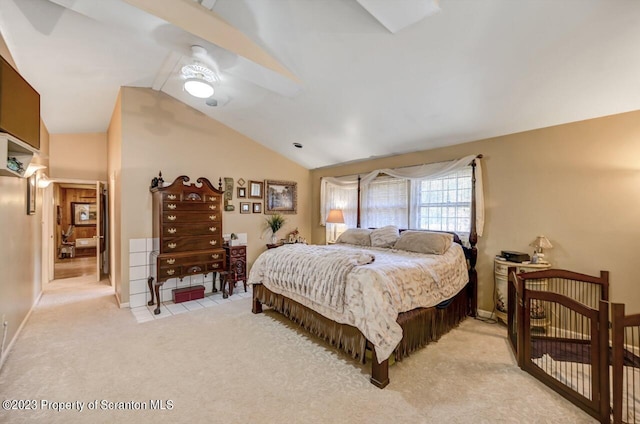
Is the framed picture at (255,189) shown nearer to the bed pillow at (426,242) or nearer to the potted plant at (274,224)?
the potted plant at (274,224)

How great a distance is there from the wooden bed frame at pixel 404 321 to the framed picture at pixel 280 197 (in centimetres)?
218

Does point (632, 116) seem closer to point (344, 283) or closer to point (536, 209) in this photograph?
point (536, 209)

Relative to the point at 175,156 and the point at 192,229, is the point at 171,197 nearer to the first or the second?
the point at 192,229

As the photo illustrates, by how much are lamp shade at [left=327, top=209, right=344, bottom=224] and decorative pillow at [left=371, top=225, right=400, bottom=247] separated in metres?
1.07

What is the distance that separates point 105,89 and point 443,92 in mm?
4501

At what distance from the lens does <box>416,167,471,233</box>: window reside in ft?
12.4

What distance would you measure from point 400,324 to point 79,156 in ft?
21.4

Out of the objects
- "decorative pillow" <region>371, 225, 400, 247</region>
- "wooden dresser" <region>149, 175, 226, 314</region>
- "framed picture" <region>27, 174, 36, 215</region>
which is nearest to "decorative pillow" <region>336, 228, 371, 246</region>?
"decorative pillow" <region>371, 225, 400, 247</region>

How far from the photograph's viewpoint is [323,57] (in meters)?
2.66

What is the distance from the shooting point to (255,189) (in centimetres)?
523

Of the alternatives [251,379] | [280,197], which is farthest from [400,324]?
[280,197]

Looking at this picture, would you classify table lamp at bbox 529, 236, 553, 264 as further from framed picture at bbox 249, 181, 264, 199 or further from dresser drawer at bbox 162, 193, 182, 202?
dresser drawer at bbox 162, 193, 182, 202

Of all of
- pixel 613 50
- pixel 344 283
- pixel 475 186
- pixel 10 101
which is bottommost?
pixel 344 283

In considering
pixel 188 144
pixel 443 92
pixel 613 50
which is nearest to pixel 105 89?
pixel 188 144
